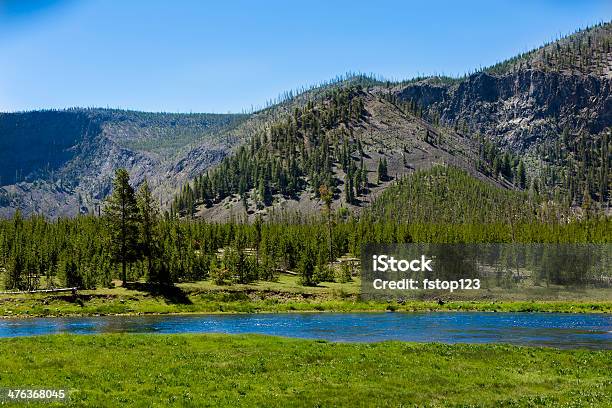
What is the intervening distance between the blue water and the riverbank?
6618 millimetres

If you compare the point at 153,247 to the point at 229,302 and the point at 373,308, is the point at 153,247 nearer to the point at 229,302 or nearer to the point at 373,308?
the point at 229,302

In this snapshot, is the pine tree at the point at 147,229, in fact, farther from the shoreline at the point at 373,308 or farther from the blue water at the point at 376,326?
the blue water at the point at 376,326

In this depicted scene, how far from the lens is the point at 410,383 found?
3641 centimetres

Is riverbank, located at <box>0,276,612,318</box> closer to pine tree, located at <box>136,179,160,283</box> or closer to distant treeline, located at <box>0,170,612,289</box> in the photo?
pine tree, located at <box>136,179,160,283</box>

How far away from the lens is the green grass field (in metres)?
32.4

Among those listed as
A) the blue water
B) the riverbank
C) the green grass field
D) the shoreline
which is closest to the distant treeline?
the riverbank

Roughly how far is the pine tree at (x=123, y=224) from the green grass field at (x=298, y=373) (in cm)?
6233

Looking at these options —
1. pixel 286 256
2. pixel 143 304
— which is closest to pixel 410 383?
pixel 143 304

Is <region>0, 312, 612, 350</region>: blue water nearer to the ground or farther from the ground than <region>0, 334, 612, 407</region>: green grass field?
nearer to the ground

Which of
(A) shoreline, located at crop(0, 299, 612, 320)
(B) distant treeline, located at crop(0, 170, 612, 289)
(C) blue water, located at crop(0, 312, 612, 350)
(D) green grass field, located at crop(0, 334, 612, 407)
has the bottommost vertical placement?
(A) shoreline, located at crop(0, 299, 612, 320)

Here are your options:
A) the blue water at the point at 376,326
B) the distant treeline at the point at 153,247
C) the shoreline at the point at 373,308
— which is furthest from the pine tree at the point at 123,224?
the blue water at the point at 376,326

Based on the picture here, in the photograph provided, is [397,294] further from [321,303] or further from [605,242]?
[605,242]

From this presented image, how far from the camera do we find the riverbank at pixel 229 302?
3784 inches

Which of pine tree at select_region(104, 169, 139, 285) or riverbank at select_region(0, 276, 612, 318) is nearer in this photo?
riverbank at select_region(0, 276, 612, 318)
